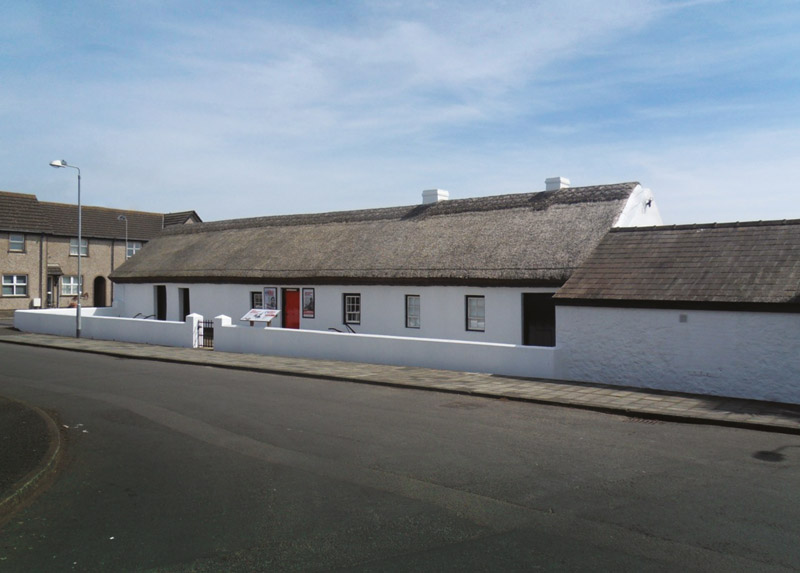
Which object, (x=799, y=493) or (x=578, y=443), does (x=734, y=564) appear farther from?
(x=578, y=443)

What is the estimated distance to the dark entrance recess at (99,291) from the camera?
176ft

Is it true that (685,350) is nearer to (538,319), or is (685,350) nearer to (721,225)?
(721,225)

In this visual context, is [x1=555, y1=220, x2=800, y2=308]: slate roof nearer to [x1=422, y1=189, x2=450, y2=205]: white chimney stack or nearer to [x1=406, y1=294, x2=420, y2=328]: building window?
[x1=406, y1=294, x2=420, y2=328]: building window

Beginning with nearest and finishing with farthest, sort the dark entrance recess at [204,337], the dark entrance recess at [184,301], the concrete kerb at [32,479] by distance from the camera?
the concrete kerb at [32,479] < the dark entrance recess at [204,337] < the dark entrance recess at [184,301]

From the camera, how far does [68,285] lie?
51.0m

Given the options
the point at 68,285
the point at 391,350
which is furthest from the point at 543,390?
the point at 68,285

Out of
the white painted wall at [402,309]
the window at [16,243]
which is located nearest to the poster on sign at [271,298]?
the white painted wall at [402,309]

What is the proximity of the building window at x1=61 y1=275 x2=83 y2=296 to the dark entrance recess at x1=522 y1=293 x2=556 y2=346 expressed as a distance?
137 feet

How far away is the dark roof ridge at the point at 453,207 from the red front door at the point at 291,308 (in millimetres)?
Result: 4293

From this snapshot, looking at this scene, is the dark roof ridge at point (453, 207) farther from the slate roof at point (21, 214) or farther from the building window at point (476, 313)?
the slate roof at point (21, 214)

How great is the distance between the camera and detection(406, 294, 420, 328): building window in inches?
899

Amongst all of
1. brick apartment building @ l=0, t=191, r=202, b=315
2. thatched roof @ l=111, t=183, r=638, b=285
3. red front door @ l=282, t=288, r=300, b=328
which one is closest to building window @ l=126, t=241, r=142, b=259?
brick apartment building @ l=0, t=191, r=202, b=315

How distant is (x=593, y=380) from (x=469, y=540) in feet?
34.3

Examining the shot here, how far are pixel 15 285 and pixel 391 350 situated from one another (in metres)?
38.6
